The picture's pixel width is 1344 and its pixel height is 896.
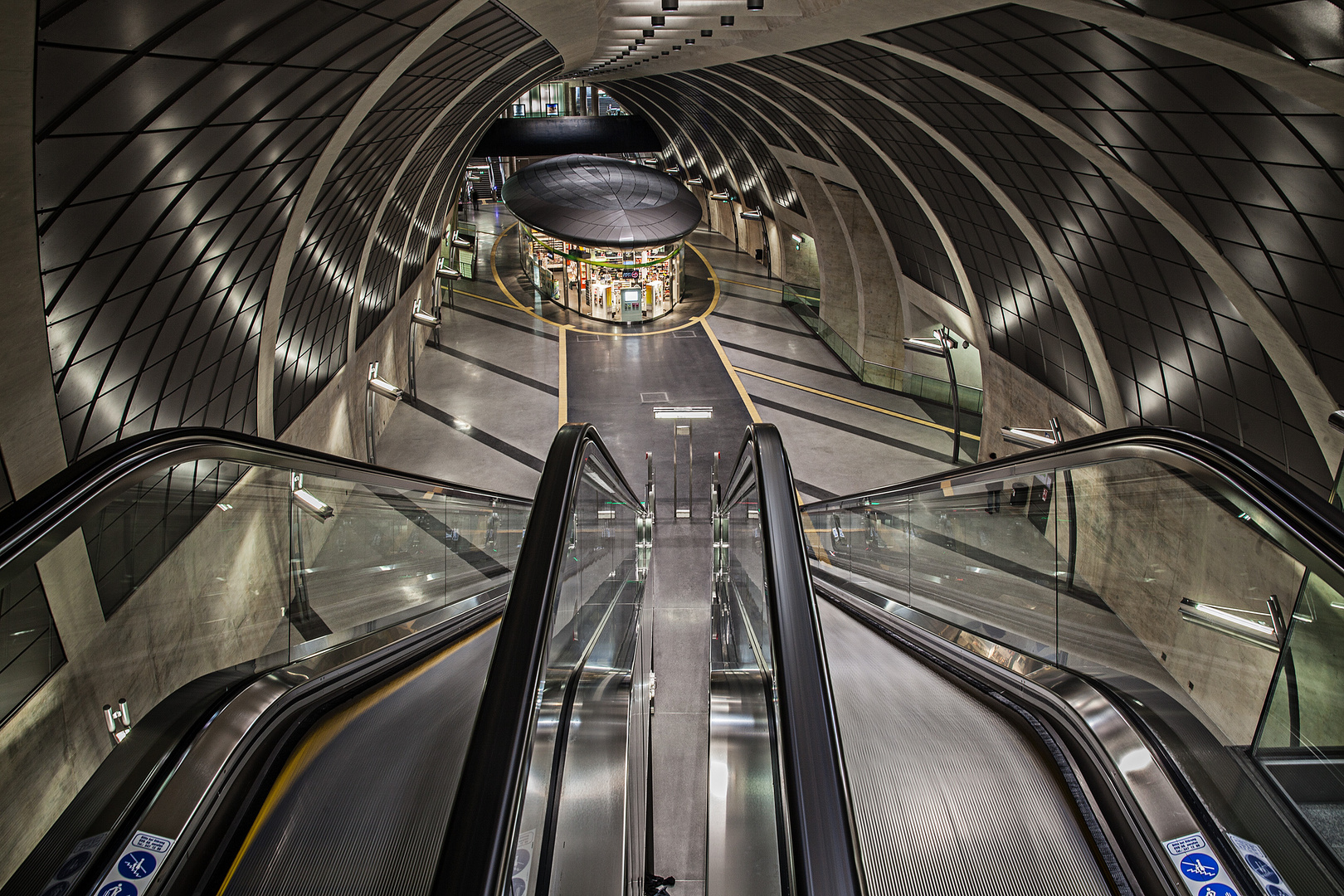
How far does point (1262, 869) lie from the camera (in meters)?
1.90

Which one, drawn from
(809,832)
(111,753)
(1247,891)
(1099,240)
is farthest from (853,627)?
(1099,240)

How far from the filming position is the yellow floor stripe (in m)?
2.16

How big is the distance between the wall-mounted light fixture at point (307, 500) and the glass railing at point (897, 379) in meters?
14.3

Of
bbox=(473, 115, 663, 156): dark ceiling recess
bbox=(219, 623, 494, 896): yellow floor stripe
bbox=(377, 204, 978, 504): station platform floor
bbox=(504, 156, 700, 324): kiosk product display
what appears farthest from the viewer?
bbox=(473, 115, 663, 156): dark ceiling recess

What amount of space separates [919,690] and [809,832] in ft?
6.28

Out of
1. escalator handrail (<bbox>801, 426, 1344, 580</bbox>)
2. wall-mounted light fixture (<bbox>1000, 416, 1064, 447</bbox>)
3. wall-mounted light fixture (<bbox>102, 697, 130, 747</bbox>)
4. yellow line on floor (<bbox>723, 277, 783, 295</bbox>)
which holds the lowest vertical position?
wall-mounted light fixture (<bbox>102, 697, 130, 747</bbox>)

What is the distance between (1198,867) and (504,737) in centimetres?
179

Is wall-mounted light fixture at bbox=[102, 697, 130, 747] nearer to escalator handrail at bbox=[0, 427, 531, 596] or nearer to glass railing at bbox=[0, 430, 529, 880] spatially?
glass railing at bbox=[0, 430, 529, 880]

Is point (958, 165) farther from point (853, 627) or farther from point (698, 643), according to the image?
point (853, 627)

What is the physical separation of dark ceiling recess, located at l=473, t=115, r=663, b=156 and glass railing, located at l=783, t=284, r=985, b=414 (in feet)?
57.9

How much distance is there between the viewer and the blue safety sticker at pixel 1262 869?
6.10 ft

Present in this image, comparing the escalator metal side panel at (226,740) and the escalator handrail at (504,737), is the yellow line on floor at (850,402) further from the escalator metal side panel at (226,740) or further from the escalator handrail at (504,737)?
the escalator handrail at (504,737)

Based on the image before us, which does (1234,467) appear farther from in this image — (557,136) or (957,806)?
(557,136)

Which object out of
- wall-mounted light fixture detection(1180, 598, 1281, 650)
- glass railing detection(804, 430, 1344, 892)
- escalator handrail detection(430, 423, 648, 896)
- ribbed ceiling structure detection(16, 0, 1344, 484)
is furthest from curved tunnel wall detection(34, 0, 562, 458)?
wall-mounted light fixture detection(1180, 598, 1281, 650)
